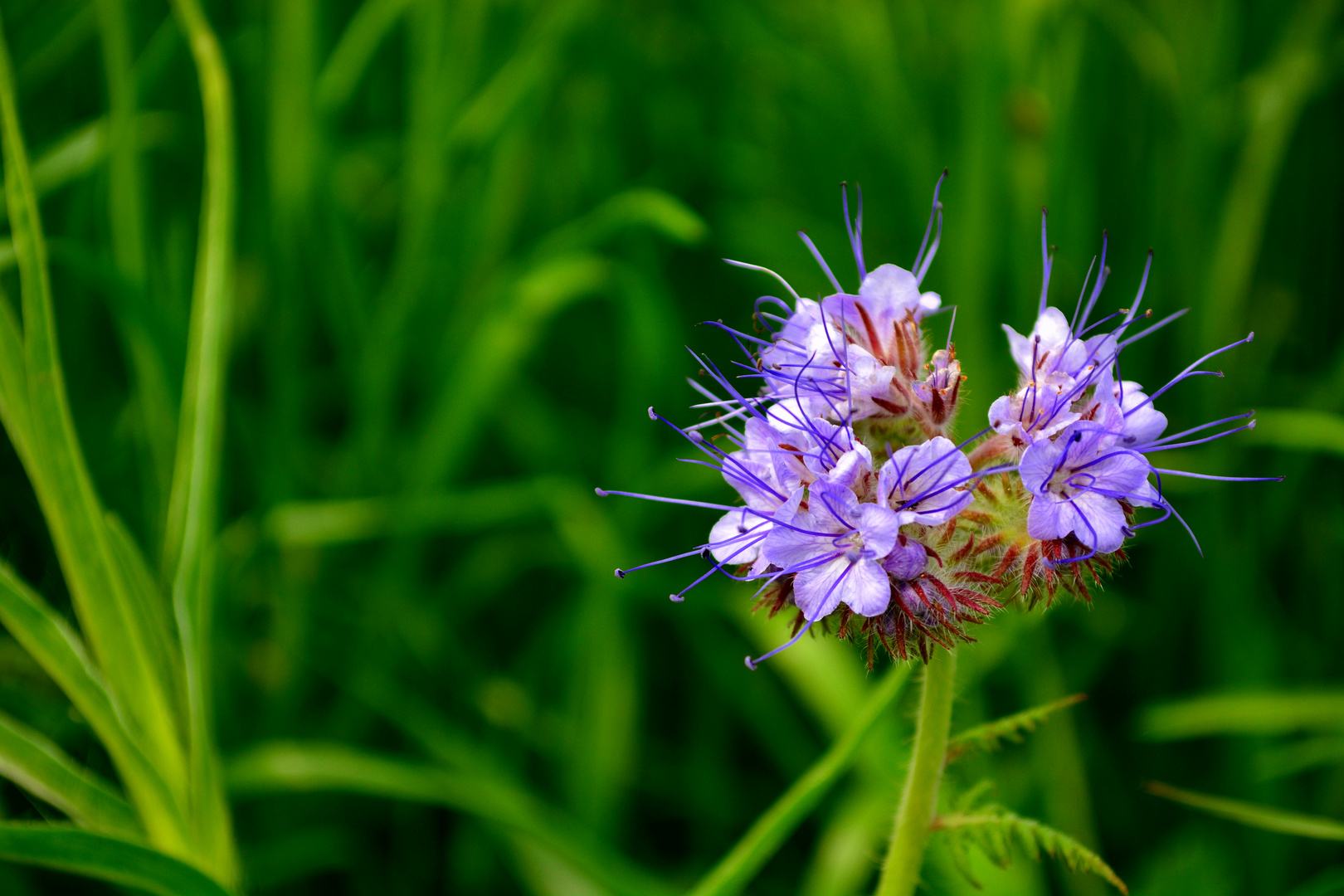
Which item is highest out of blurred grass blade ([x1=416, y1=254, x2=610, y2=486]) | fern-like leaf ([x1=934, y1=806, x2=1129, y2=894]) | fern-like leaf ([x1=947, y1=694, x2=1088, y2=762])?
blurred grass blade ([x1=416, y1=254, x2=610, y2=486])

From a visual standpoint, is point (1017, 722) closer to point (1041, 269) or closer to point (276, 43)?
point (1041, 269)

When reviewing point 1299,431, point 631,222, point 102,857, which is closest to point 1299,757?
point 1299,431

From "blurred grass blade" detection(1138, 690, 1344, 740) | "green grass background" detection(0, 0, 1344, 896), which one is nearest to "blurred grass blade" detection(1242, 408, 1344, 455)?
"green grass background" detection(0, 0, 1344, 896)

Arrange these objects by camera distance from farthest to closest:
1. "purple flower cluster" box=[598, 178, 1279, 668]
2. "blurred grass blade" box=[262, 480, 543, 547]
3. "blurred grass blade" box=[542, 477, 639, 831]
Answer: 1. "blurred grass blade" box=[262, 480, 543, 547]
2. "blurred grass blade" box=[542, 477, 639, 831]
3. "purple flower cluster" box=[598, 178, 1279, 668]

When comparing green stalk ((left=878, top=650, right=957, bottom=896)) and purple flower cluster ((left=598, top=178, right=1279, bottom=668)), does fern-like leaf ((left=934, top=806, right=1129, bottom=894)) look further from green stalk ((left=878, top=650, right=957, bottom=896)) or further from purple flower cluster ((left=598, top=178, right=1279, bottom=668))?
purple flower cluster ((left=598, top=178, right=1279, bottom=668))

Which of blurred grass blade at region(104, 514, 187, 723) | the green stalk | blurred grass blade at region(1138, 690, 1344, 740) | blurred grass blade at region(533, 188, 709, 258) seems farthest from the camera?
blurred grass blade at region(1138, 690, 1344, 740)

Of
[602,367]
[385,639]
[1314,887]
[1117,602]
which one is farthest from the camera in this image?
[602,367]

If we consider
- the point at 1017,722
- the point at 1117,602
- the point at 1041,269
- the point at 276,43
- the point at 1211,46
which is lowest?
the point at 1117,602

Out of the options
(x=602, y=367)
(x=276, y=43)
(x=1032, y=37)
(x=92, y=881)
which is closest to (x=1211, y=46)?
(x=1032, y=37)
